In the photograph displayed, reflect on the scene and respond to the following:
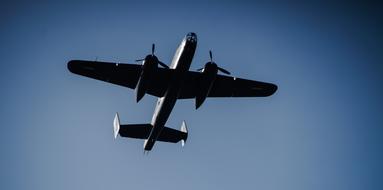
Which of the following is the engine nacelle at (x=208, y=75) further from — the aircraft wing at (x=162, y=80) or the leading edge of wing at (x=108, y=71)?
the leading edge of wing at (x=108, y=71)

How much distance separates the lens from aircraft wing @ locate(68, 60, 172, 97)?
21625 millimetres

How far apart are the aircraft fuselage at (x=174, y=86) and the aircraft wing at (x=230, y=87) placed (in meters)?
1.43

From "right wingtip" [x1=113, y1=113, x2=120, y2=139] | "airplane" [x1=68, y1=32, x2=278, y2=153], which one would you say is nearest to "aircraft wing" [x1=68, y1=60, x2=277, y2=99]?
"airplane" [x1=68, y1=32, x2=278, y2=153]

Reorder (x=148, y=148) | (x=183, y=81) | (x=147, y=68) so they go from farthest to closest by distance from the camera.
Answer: (x=148, y=148)
(x=183, y=81)
(x=147, y=68)

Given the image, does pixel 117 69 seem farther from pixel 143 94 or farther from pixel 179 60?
pixel 179 60

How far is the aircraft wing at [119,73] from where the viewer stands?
70.9 feet

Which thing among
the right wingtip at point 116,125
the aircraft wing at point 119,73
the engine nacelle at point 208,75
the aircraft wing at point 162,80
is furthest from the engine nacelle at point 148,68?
the right wingtip at point 116,125

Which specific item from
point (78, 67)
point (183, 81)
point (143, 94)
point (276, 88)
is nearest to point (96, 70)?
point (78, 67)

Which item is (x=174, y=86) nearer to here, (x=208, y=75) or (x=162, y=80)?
(x=162, y=80)

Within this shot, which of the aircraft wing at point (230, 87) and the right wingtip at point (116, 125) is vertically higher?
the aircraft wing at point (230, 87)

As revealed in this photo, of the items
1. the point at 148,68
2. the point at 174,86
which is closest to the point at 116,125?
the point at 174,86

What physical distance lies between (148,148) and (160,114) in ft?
9.72

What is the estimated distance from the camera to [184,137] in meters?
25.8

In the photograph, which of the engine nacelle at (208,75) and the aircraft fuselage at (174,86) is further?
the engine nacelle at (208,75)
